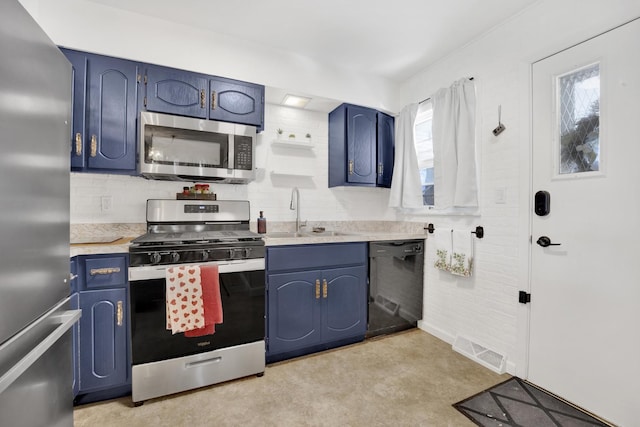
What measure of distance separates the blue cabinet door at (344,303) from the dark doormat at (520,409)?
3.08 ft

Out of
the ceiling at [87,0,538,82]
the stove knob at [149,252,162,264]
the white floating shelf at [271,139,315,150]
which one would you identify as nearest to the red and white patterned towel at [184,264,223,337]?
the stove knob at [149,252,162,264]

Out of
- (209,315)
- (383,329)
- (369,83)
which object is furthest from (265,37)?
(383,329)

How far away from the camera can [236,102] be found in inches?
94.4

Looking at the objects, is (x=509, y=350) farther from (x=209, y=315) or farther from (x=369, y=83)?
(x=369, y=83)

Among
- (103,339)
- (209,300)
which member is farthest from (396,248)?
(103,339)

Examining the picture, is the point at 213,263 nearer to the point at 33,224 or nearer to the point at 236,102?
the point at 33,224

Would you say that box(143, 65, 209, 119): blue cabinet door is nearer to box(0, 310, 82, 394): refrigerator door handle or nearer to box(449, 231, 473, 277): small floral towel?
box(0, 310, 82, 394): refrigerator door handle

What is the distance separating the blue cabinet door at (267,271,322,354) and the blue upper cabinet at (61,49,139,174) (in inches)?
55.3

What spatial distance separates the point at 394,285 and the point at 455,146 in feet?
4.43

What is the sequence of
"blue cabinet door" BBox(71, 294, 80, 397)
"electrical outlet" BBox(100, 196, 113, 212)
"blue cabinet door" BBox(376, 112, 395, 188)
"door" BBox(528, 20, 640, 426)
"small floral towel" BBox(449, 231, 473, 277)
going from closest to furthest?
"door" BBox(528, 20, 640, 426), "blue cabinet door" BBox(71, 294, 80, 397), "electrical outlet" BBox(100, 196, 113, 212), "small floral towel" BBox(449, 231, 473, 277), "blue cabinet door" BBox(376, 112, 395, 188)

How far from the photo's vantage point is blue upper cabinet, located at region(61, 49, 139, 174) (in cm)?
197

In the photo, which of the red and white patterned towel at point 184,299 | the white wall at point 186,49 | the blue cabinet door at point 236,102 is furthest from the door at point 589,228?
the red and white patterned towel at point 184,299

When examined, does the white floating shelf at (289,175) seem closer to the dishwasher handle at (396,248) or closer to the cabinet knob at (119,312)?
the dishwasher handle at (396,248)

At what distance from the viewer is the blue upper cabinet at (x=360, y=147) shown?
9.51 feet
